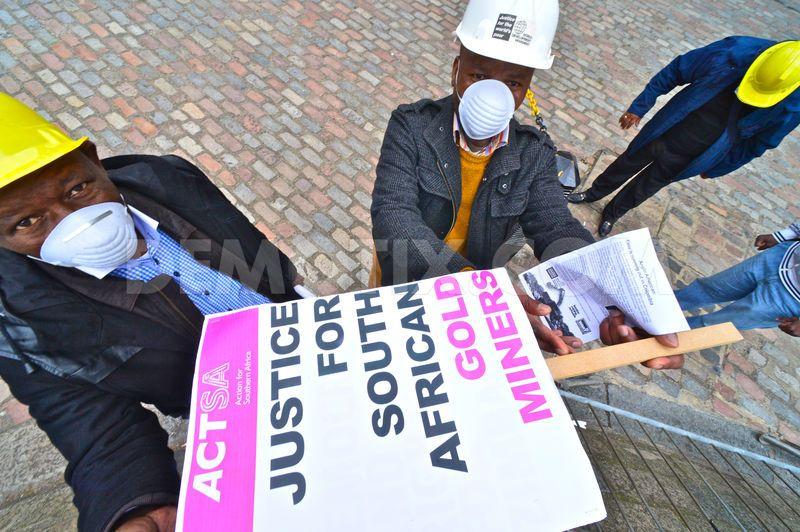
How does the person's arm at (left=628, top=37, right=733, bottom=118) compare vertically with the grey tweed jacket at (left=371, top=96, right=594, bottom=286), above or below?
above

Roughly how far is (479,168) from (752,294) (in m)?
2.69

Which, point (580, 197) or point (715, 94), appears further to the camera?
point (580, 197)

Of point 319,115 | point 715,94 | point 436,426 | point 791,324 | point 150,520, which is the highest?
point 715,94

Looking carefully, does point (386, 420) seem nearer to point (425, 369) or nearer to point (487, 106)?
point (425, 369)

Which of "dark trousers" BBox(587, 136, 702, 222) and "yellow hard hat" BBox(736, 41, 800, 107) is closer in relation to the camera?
"yellow hard hat" BBox(736, 41, 800, 107)

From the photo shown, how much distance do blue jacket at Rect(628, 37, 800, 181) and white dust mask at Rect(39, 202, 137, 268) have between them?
391 centimetres

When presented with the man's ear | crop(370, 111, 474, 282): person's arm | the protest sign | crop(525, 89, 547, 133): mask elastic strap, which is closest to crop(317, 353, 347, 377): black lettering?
the protest sign

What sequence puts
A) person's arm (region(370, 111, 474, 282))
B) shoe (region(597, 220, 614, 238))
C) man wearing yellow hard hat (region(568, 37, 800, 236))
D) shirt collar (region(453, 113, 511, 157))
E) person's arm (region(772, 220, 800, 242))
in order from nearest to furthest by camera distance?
person's arm (region(370, 111, 474, 282)) < shirt collar (region(453, 113, 511, 157)) < man wearing yellow hard hat (region(568, 37, 800, 236)) < person's arm (region(772, 220, 800, 242)) < shoe (region(597, 220, 614, 238))

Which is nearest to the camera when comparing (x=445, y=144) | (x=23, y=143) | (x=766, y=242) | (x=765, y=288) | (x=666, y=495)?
(x=23, y=143)

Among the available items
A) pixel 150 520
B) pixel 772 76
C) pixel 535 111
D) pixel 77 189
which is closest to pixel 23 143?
pixel 77 189

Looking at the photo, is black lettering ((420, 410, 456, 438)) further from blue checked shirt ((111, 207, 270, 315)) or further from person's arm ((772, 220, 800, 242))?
person's arm ((772, 220, 800, 242))

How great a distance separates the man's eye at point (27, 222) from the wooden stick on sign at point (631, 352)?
5.43ft

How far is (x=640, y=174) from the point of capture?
3.72 metres

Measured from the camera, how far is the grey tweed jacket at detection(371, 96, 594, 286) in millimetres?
1641
